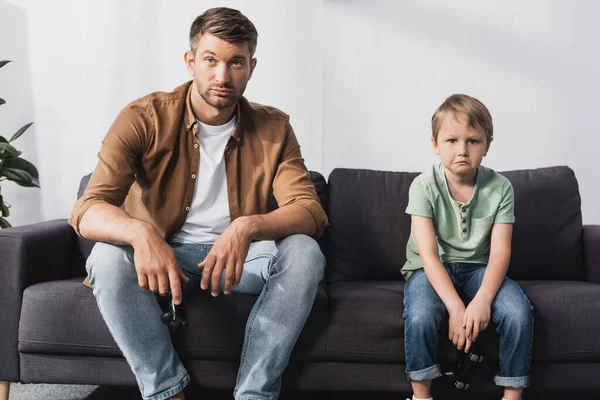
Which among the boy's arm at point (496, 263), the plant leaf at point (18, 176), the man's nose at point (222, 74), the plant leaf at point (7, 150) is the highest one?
the man's nose at point (222, 74)

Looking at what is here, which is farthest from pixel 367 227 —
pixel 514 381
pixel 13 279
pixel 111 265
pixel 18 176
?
pixel 18 176

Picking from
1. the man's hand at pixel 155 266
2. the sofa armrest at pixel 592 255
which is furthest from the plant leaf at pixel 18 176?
the sofa armrest at pixel 592 255

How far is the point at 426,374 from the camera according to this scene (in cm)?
171

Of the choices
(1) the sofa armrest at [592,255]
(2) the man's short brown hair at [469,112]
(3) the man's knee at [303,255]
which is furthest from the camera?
(1) the sofa armrest at [592,255]

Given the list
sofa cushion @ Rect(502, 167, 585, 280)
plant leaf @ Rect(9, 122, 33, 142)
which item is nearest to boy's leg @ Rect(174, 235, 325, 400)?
sofa cushion @ Rect(502, 167, 585, 280)

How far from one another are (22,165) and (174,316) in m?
1.43

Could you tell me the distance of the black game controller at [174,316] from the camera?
1614 millimetres

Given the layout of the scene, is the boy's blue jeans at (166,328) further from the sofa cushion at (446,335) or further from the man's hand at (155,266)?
the sofa cushion at (446,335)

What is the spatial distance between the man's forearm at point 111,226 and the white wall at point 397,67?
4.13ft

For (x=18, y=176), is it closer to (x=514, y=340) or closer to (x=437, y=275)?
(x=437, y=275)

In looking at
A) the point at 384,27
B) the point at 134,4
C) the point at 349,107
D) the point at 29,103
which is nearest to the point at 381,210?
the point at 349,107

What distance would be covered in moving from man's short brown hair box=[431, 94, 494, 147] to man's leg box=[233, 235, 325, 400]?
0.56 metres

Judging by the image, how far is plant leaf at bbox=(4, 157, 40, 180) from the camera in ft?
8.84

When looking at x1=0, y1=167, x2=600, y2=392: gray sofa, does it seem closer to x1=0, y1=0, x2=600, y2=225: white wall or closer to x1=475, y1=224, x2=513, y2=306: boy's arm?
x1=475, y1=224, x2=513, y2=306: boy's arm
